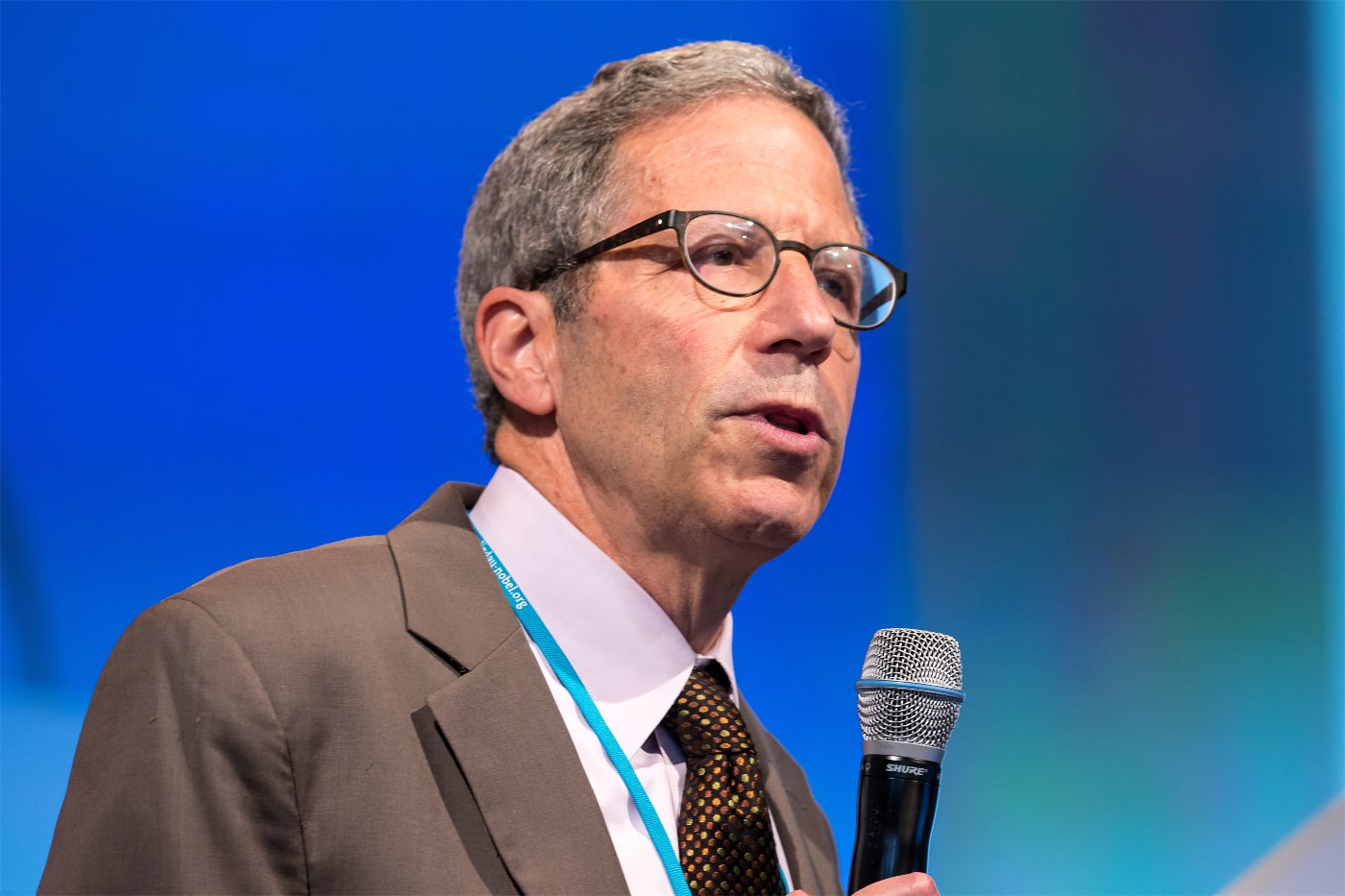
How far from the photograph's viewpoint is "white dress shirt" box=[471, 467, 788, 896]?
5.98 ft

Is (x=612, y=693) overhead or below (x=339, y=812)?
overhead

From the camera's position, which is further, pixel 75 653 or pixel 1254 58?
pixel 1254 58

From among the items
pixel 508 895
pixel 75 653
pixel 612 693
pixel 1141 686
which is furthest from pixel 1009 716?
pixel 75 653

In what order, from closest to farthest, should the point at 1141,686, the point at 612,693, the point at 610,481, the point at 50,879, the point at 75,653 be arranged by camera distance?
the point at 50,879, the point at 612,693, the point at 610,481, the point at 75,653, the point at 1141,686

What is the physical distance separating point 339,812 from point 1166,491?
83.5 inches

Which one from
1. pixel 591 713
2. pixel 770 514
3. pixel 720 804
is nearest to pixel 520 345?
pixel 770 514

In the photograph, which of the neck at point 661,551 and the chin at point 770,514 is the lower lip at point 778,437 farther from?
the neck at point 661,551

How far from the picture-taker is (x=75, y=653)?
233cm

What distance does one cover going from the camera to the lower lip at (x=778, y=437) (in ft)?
6.36

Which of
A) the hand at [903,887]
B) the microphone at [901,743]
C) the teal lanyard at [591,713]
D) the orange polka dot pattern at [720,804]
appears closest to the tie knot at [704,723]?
the orange polka dot pattern at [720,804]

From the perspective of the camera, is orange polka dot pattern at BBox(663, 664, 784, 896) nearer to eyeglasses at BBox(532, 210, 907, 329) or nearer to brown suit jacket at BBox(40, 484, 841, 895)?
brown suit jacket at BBox(40, 484, 841, 895)

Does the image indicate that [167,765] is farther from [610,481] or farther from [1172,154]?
[1172,154]

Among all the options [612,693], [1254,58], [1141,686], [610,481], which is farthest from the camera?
[1254,58]

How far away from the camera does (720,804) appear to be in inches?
73.0
